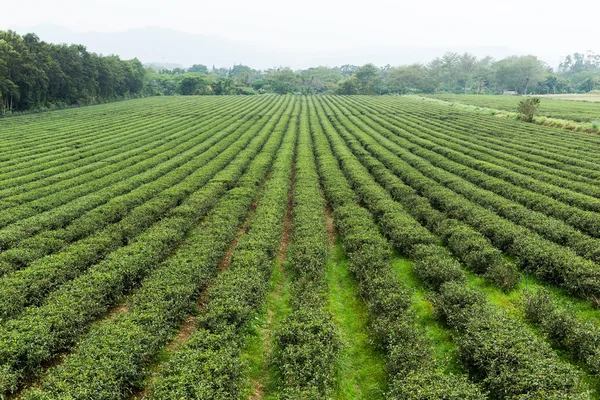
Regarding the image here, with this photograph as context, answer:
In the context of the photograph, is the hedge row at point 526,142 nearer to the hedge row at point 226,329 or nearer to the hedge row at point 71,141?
the hedge row at point 226,329

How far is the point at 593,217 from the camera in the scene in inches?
645

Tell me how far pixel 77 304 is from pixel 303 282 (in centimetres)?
763

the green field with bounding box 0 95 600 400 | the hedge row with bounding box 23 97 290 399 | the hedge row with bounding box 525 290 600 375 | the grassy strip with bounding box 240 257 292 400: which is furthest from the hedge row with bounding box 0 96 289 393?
the hedge row with bounding box 525 290 600 375

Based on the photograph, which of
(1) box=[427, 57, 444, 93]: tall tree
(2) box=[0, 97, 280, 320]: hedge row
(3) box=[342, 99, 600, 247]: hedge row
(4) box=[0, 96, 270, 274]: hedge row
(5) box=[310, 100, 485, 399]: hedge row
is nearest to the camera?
(5) box=[310, 100, 485, 399]: hedge row

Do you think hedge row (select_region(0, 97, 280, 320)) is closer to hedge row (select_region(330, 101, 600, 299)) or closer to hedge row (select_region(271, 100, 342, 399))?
hedge row (select_region(271, 100, 342, 399))

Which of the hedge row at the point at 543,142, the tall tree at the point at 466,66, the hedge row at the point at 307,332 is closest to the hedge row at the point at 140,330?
the hedge row at the point at 307,332

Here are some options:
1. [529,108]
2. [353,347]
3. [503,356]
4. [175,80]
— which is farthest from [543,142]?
[175,80]

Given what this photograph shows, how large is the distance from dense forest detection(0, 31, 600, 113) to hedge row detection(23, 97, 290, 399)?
6704 cm

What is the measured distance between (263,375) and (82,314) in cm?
611

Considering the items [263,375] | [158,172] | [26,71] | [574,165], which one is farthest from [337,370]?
[26,71]

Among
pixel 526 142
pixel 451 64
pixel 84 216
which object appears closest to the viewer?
pixel 84 216

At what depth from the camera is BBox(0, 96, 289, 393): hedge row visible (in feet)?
29.5

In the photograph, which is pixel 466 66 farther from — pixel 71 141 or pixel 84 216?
pixel 84 216

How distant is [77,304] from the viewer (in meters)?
10.7
